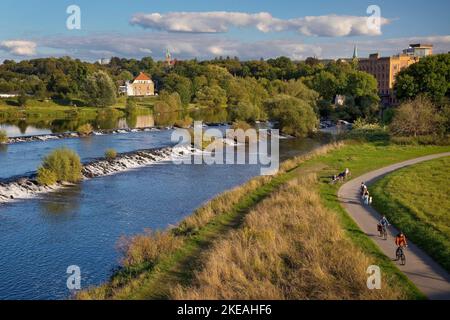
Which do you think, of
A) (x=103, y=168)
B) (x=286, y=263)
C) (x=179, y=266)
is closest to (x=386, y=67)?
(x=103, y=168)

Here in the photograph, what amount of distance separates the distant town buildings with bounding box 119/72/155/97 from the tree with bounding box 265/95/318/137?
231 ft

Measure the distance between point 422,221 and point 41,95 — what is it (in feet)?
306

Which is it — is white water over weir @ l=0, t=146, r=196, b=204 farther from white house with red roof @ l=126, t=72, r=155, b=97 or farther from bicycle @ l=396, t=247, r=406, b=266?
white house with red roof @ l=126, t=72, r=155, b=97

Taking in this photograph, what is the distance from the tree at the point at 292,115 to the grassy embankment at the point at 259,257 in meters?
35.5

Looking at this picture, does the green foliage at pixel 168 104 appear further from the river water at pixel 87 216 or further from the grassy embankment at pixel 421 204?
the grassy embankment at pixel 421 204

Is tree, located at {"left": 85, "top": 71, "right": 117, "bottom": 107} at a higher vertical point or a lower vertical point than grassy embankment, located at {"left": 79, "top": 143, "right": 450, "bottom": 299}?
higher

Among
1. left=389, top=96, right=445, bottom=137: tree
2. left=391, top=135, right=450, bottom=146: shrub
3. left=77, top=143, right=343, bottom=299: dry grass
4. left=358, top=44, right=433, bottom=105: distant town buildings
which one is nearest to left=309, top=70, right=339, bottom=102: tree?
left=358, top=44, right=433, bottom=105: distant town buildings

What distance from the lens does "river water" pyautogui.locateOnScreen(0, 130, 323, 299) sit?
755 inches

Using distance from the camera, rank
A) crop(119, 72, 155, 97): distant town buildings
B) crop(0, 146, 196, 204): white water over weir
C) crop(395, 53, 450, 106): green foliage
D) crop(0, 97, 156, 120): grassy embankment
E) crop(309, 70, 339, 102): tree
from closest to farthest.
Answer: crop(0, 146, 196, 204): white water over weir
crop(395, 53, 450, 106): green foliage
crop(0, 97, 156, 120): grassy embankment
crop(309, 70, 339, 102): tree
crop(119, 72, 155, 97): distant town buildings

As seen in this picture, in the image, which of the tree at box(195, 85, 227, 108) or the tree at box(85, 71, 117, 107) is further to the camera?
the tree at box(195, 85, 227, 108)

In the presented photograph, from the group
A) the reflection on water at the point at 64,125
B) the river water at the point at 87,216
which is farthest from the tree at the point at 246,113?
the river water at the point at 87,216

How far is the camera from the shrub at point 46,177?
3250 cm

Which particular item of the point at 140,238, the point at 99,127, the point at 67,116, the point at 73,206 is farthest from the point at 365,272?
the point at 67,116

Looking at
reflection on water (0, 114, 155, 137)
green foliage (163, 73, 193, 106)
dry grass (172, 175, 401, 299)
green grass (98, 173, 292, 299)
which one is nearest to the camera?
dry grass (172, 175, 401, 299)
